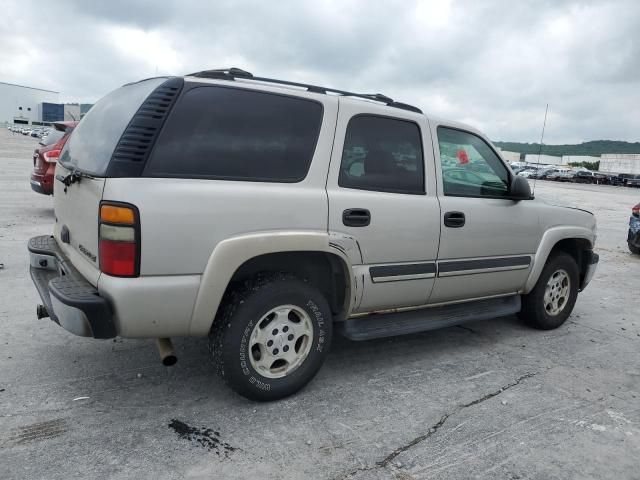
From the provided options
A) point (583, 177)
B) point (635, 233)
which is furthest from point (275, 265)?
point (583, 177)

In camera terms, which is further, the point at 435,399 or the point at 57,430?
the point at 435,399

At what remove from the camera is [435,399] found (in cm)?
337

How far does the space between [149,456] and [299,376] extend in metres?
0.99

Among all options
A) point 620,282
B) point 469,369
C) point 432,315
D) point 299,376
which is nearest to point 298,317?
point 299,376

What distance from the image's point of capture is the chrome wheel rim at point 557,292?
4.85 m

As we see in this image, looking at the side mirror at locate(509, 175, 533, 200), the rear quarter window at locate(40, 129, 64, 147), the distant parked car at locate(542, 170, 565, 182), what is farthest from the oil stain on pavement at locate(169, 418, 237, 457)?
the distant parked car at locate(542, 170, 565, 182)

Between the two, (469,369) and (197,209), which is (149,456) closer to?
(197,209)

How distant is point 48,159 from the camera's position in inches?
344

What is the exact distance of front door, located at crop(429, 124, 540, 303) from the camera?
386cm

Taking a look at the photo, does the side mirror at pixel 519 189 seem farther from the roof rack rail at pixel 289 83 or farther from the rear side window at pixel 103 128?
the rear side window at pixel 103 128

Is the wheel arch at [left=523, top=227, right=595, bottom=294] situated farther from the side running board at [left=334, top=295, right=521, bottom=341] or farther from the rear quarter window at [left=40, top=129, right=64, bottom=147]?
the rear quarter window at [left=40, top=129, right=64, bottom=147]

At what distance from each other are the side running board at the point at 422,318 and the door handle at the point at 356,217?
0.70 meters

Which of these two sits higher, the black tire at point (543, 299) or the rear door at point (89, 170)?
the rear door at point (89, 170)

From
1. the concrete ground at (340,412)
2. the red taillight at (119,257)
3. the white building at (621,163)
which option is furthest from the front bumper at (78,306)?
the white building at (621,163)
